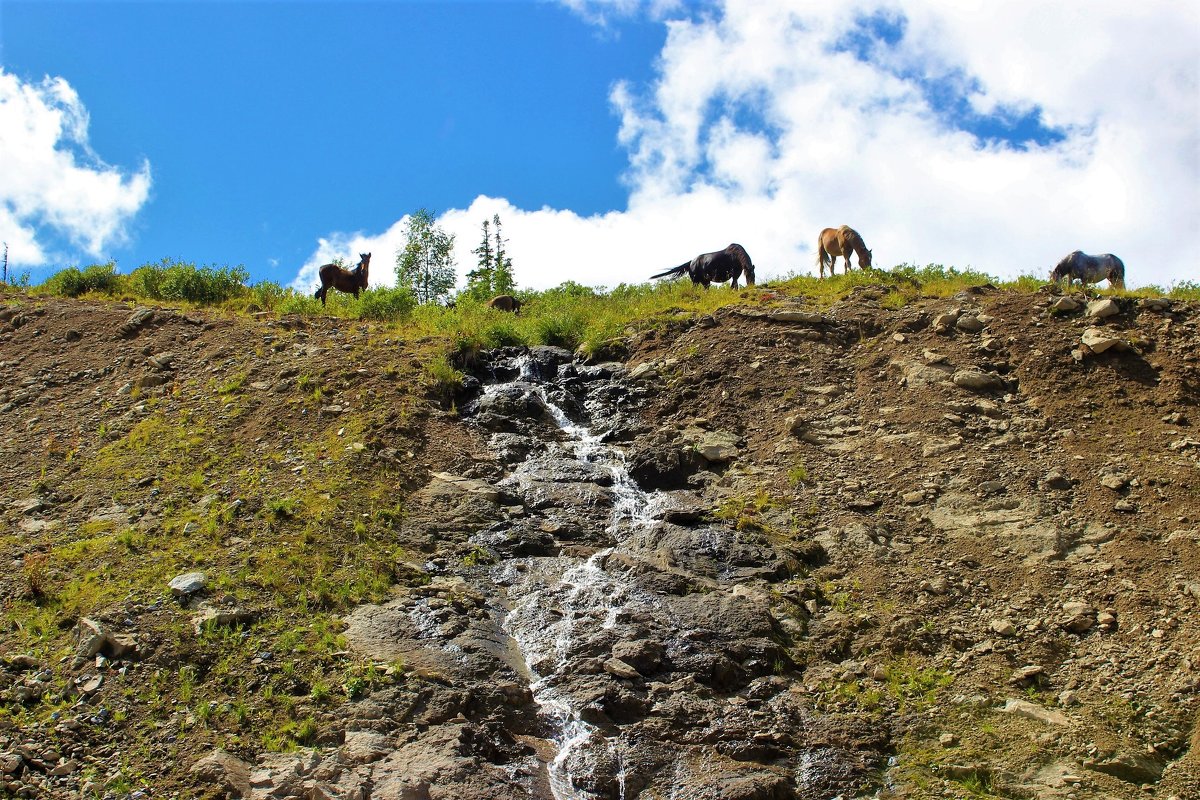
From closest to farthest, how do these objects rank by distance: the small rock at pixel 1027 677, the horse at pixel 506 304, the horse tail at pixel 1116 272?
the small rock at pixel 1027 677 → the horse tail at pixel 1116 272 → the horse at pixel 506 304

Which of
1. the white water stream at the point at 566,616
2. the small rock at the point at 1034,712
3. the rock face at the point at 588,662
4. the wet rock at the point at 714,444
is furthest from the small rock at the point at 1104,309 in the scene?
the small rock at the point at 1034,712

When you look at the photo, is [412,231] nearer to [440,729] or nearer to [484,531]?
[484,531]

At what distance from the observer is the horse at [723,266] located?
22.5m

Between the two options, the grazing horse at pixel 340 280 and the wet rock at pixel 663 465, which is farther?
the grazing horse at pixel 340 280

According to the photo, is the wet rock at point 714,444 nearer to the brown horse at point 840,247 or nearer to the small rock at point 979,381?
the small rock at point 979,381

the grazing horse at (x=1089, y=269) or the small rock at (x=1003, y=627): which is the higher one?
the grazing horse at (x=1089, y=269)

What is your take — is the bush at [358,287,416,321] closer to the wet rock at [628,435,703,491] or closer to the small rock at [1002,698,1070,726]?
the wet rock at [628,435,703,491]

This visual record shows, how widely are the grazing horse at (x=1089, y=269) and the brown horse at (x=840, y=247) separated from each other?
403cm

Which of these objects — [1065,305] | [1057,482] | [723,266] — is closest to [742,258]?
[723,266]

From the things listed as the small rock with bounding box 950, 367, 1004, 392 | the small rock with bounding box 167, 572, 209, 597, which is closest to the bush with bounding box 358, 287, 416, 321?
the small rock with bounding box 167, 572, 209, 597

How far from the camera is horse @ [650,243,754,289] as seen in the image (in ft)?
73.9

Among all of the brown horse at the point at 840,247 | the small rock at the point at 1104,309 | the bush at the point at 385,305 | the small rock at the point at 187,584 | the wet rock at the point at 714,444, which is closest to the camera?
the small rock at the point at 187,584

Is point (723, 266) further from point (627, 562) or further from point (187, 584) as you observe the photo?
point (187, 584)

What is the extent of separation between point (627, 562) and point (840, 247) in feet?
42.6
